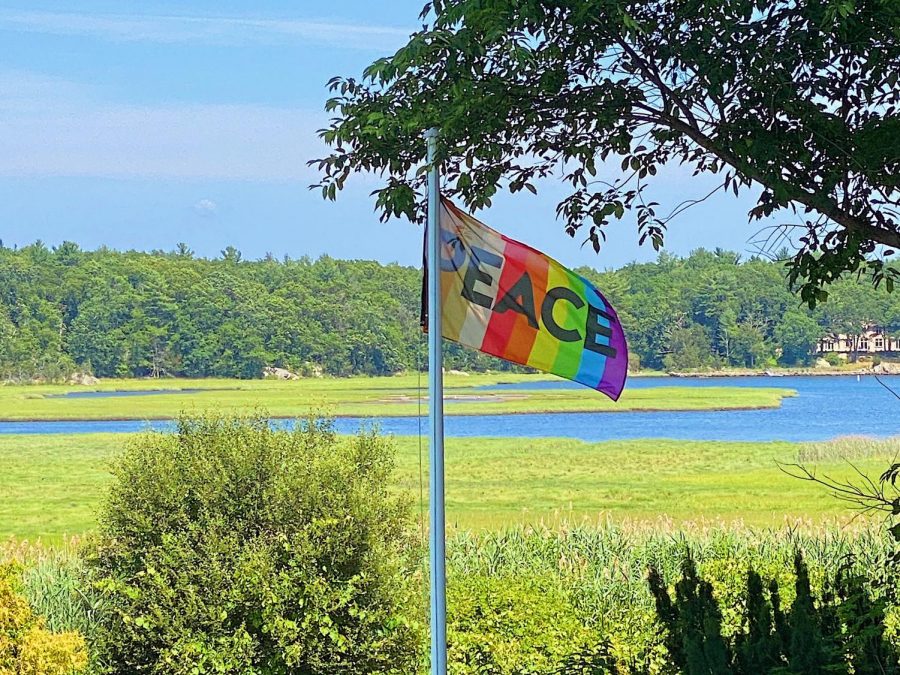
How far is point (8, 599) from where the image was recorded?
4.03 m

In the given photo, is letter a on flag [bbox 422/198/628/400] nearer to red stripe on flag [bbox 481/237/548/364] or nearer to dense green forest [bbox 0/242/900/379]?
red stripe on flag [bbox 481/237/548/364]

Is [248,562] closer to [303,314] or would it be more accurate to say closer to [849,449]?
[849,449]

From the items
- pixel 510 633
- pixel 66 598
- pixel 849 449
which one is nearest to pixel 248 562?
pixel 510 633

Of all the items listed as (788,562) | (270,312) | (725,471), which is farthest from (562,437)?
(788,562)

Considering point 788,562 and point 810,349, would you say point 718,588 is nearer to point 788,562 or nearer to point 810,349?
point 788,562

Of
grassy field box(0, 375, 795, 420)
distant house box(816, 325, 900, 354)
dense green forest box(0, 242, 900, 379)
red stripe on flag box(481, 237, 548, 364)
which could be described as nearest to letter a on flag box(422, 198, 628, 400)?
red stripe on flag box(481, 237, 548, 364)

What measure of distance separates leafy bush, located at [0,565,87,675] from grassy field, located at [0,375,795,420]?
1386 cm

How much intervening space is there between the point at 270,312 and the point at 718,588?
1744 centimetres

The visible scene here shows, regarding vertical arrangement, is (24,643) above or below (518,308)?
below

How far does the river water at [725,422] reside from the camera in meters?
22.4

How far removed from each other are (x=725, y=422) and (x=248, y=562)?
21.6 meters

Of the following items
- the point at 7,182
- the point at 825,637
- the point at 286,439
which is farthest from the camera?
the point at 7,182

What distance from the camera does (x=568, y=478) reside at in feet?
65.9

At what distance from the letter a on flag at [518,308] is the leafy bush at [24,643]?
2.00 m
